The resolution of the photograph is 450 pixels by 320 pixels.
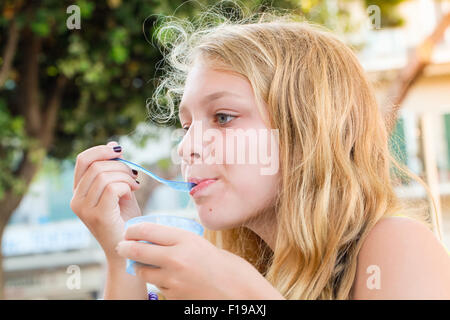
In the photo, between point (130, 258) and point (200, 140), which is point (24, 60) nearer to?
point (200, 140)

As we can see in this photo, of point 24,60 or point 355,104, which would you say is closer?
point 355,104

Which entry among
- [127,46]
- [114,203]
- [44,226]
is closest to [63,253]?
[44,226]

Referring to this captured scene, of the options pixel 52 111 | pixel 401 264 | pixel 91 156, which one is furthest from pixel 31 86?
pixel 401 264

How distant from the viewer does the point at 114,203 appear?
1.08m

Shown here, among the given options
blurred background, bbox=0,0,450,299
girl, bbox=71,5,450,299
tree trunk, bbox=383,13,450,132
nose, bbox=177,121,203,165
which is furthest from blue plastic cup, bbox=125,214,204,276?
tree trunk, bbox=383,13,450,132

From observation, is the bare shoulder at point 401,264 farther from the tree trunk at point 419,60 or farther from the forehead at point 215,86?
the tree trunk at point 419,60

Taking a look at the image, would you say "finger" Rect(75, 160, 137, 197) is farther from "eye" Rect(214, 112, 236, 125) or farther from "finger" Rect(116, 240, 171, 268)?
"finger" Rect(116, 240, 171, 268)

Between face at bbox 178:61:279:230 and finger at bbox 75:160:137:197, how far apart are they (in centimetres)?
13

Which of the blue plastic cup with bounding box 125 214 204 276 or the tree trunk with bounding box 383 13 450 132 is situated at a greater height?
the tree trunk with bounding box 383 13 450 132

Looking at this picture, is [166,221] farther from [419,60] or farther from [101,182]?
[419,60]

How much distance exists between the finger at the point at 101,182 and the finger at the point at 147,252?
0.33m

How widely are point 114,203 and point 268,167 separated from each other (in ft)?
0.99

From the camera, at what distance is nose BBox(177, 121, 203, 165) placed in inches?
38.8
